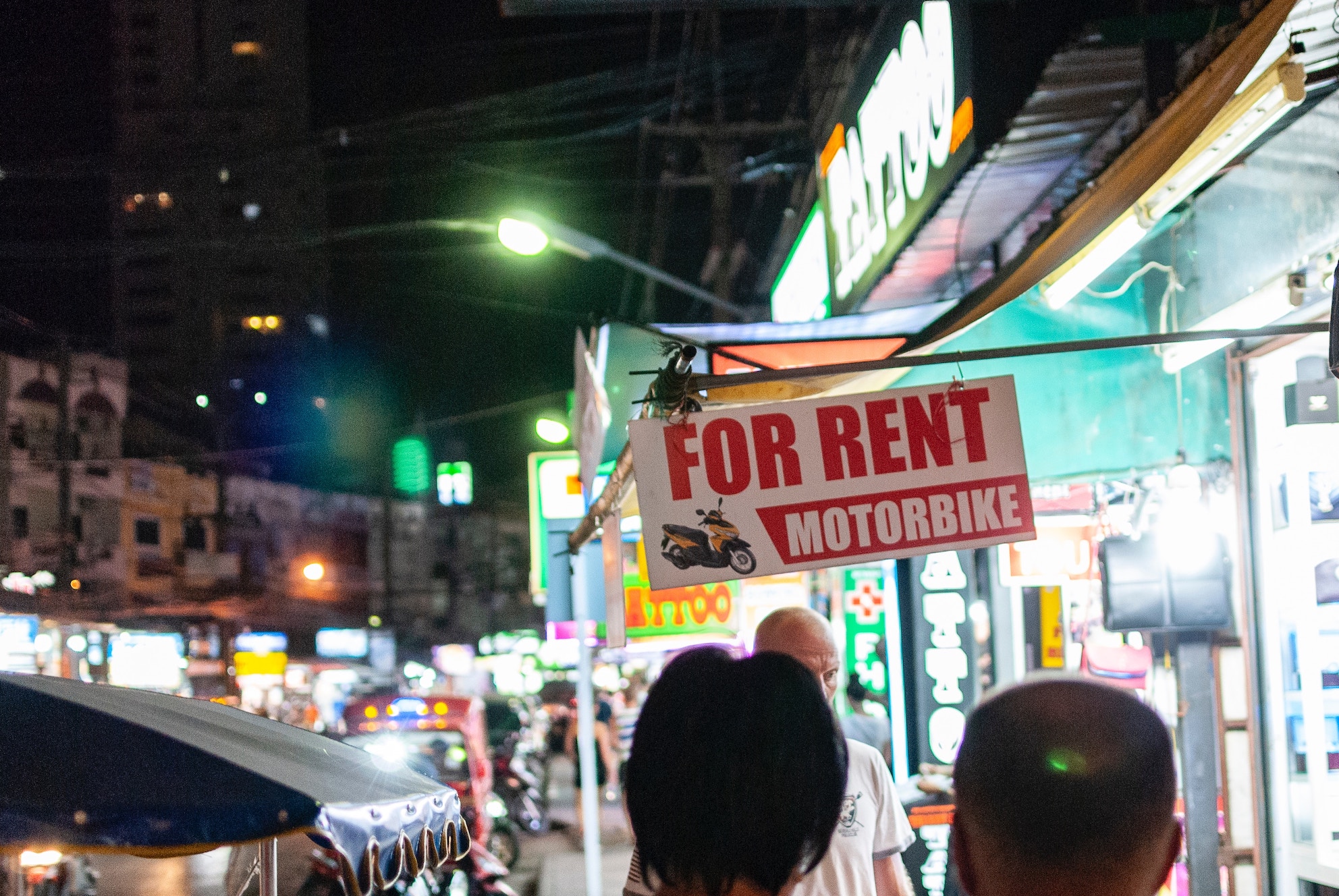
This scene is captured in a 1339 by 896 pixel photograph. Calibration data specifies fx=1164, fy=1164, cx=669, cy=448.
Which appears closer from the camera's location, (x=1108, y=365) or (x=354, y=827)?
(x=354, y=827)

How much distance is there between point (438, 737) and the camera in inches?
648

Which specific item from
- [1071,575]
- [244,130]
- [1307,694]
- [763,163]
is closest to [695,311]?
[763,163]

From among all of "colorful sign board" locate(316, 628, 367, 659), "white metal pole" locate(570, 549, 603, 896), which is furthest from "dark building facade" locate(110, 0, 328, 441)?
"white metal pole" locate(570, 549, 603, 896)

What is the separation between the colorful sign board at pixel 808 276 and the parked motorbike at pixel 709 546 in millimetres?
5833

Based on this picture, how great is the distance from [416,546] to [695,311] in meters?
44.1

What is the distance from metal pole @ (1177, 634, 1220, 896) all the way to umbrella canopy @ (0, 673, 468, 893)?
5466mm

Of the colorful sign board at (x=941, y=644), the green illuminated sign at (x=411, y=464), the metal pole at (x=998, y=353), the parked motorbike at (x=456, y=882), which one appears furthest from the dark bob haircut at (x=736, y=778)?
the green illuminated sign at (x=411, y=464)

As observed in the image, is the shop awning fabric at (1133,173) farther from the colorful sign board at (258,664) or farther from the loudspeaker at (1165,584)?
the colorful sign board at (258,664)

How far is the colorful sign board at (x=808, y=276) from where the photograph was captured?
1136cm

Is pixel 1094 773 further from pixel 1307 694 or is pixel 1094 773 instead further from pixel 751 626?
pixel 751 626

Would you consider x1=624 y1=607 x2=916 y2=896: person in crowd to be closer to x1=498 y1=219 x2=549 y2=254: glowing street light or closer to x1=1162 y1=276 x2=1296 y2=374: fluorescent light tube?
x1=1162 y1=276 x2=1296 y2=374: fluorescent light tube

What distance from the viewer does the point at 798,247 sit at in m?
13.4

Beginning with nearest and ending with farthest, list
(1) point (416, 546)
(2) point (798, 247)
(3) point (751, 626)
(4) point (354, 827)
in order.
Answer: (4) point (354, 827) → (2) point (798, 247) → (3) point (751, 626) → (1) point (416, 546)

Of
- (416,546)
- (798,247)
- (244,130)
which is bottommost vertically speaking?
(416,546)
